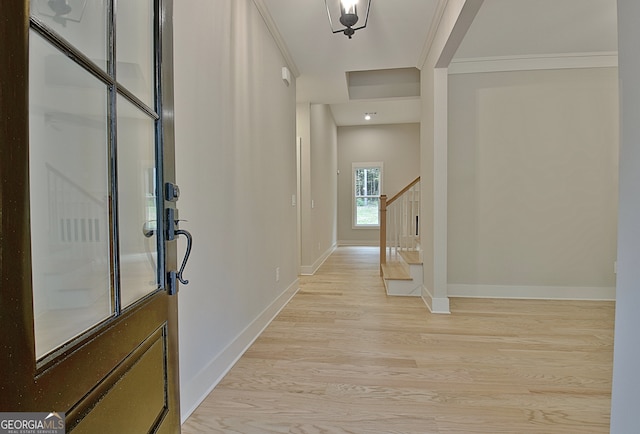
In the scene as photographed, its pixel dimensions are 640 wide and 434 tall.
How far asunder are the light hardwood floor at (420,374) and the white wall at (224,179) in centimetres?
26

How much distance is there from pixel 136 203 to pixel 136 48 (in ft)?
1.46

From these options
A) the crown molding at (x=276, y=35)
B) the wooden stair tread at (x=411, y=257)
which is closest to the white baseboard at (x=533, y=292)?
the wooden stair tread at (x=411, y=257)

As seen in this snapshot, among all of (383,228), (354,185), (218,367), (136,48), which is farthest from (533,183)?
(354,185)

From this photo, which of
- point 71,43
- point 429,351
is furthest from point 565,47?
point 71,43

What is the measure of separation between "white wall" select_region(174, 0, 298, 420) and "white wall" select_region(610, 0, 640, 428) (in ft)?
5.27

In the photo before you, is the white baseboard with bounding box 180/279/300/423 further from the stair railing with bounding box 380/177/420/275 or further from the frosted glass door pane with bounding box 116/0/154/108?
the stair railing with bounding box 380/177/420/275

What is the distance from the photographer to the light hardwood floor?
1.51 m

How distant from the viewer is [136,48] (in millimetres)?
909

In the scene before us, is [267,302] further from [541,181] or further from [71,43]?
[541,181]

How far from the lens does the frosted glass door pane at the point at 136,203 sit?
0.85 m

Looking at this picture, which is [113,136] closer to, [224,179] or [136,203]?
[136,203]

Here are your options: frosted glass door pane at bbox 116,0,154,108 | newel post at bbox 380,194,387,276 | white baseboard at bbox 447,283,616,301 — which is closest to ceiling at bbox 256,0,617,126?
newel post at bbox 380,194,387,276

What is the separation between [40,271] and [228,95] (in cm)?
167

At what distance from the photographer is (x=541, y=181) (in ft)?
11.5
